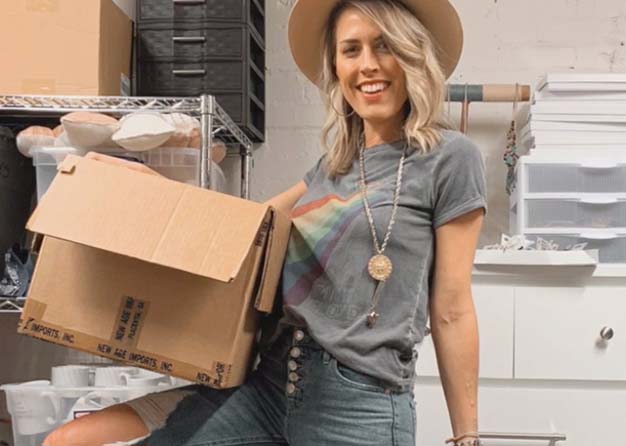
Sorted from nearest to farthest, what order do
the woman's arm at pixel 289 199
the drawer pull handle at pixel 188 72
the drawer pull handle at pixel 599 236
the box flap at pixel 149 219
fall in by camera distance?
the box flap at pixel 149 219 < the woman's arm at pixel 289 199 < the drawer pull handle at pixel 599 236 < the drawer pull handle at pixel 188 72

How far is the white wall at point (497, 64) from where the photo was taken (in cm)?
223

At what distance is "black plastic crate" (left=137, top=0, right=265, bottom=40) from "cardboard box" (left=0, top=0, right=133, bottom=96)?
0.30m

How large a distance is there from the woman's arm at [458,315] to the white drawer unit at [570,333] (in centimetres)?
60

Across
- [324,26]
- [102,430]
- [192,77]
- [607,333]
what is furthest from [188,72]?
[607,333]

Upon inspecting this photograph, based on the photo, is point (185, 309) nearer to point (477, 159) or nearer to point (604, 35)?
point (477, 159)

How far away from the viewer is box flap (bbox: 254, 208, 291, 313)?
3.57 feet

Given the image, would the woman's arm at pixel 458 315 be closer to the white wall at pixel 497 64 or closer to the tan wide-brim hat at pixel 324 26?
the tan wide-brim hat at pixel 324 26

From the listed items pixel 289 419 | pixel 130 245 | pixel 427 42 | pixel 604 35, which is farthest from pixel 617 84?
pixel 130 245

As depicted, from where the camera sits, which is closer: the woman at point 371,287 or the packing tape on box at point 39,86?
the woman at point 371,287

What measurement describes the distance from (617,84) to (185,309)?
143cm

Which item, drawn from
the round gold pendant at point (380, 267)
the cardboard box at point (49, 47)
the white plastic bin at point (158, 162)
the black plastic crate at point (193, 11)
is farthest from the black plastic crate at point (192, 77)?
the round gold pendant at point (380, 267)

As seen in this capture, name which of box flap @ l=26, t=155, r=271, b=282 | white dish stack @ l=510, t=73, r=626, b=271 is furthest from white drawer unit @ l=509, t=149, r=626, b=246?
box flap @ l=26, t=155, r=271, b=282

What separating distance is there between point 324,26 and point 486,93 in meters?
0.98

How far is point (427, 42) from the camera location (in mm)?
1177
